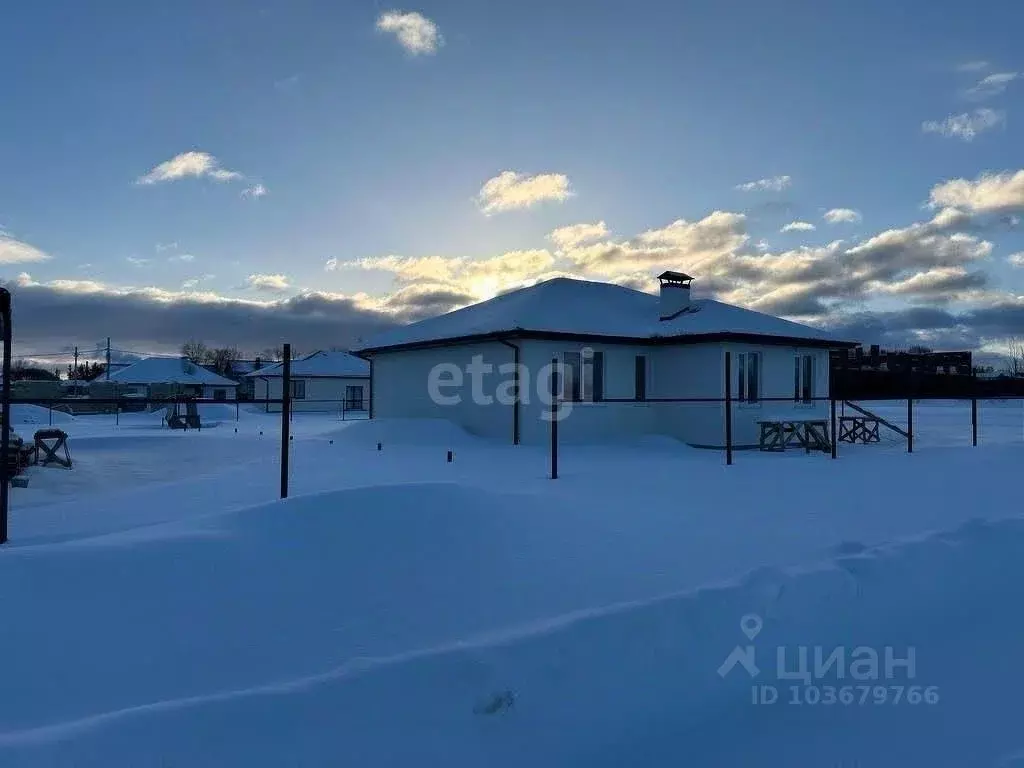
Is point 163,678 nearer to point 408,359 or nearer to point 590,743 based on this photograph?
point 590,743

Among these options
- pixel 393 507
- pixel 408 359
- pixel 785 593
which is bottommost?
pixel 785 593

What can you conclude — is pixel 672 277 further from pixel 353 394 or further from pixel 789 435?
pixel 353 394

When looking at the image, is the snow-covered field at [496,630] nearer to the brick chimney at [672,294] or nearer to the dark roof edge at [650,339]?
the dark roof edge at [650,339]

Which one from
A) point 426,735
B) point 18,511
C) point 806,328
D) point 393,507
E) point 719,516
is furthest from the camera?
point 806,328

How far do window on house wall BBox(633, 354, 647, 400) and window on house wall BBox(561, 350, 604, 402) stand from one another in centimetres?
130

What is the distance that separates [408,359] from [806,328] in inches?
482

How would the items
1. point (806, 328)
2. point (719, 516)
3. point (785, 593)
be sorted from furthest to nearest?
point (806, 328) → point (719, 516) → point (785, 593)

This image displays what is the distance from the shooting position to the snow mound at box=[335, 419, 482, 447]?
18953 mm

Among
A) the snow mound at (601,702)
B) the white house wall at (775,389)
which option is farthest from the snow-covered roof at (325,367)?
the snow mound at (601,702)

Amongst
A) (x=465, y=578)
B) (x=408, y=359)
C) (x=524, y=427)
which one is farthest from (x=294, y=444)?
(x=465, y=578)

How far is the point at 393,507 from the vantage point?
7.12 metres

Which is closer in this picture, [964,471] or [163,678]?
[163,678]
